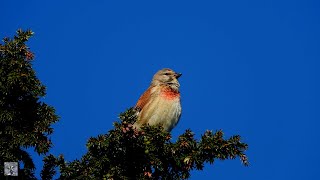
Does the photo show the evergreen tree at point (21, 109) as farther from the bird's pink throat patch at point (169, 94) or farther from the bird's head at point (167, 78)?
the bird's head at point (167, 78)

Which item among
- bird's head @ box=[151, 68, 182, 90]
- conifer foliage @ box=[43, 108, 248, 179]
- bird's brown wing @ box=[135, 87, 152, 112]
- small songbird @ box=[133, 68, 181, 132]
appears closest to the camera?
conifer foliage @ box=[43, 108, 248, 179]

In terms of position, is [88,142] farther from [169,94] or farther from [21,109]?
[169,94]

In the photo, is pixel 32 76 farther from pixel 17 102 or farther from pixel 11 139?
pixel 11 139

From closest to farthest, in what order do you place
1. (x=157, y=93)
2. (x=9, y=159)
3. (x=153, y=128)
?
(x=9, y=159), (x=153, y=128), (x=157, y=93)

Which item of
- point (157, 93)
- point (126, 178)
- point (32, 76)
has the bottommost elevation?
point (126, 178)

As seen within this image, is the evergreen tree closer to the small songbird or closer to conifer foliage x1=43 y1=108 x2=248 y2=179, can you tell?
conifer foliage x1=43 y1=108 x2=248 y2=179

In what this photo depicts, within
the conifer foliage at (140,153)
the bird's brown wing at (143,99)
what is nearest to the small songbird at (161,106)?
the bird's brown wing at (143,99)

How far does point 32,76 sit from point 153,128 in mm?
1343

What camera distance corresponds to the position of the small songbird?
10992 millimetres

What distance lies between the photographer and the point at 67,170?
5539 mm

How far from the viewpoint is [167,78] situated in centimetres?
1220

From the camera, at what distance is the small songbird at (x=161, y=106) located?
11.0m

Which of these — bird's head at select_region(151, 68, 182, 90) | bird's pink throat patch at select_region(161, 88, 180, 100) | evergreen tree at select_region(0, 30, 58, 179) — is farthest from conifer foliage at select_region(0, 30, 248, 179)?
bird's head at select_region(151, 68, 182, 90)

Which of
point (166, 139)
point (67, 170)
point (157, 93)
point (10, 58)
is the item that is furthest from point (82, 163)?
point (157, 93)
